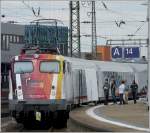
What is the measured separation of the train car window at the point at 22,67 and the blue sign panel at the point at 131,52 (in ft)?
96.4

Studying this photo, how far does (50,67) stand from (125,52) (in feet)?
97.6

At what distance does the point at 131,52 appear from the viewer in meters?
52.7

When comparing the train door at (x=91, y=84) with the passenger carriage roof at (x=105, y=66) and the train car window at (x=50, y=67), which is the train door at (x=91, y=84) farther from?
the train car window at (x=50, y=67)

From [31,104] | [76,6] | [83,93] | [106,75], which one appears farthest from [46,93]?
[76,6]

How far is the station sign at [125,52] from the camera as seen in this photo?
50.5m

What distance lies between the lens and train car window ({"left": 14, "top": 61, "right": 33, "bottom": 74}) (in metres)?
22.5

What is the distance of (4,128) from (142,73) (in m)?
33.9

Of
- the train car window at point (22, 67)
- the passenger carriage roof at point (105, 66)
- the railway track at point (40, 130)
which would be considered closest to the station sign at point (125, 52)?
the passenger carriage roof at point (105, 66)

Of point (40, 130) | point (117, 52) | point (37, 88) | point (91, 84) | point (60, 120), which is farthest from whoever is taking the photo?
point (117, 52)

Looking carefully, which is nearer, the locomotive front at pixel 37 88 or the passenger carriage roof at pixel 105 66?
the locomotive front at pixel 37 88

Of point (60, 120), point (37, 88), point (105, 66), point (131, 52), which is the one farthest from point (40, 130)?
point (131, 52)

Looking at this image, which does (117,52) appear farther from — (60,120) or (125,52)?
(60,120)

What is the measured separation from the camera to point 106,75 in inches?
1679

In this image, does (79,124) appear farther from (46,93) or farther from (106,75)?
(106,75)
